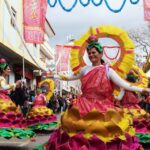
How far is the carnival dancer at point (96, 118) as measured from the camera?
5938mm

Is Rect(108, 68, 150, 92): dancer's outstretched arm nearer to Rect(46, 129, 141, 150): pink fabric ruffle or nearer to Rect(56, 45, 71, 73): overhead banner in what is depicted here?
Rect(46, 129, 141, 150): pink fabric ruffle

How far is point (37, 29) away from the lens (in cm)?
1969

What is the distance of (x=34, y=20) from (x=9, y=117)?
10391 mm

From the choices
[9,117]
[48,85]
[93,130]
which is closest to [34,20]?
[48,85]

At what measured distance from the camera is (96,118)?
609cm

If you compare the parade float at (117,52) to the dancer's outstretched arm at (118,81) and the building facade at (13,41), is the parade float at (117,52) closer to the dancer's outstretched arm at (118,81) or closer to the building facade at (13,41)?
the dancer's outstretched arm at (118,81)

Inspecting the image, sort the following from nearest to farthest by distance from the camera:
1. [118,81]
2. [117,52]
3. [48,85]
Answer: [118,81]
[117,52]
[48,85]

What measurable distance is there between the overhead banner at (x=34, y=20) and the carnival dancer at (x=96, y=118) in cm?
1298

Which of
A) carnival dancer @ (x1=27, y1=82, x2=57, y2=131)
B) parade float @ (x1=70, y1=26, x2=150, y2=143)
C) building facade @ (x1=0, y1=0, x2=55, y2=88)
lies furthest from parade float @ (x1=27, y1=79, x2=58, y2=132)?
parade float @ (x1=70, y1=26, x2=150, y2=143)

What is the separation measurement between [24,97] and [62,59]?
43.0ft

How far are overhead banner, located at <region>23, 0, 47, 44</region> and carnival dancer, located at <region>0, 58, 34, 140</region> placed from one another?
9532 mm

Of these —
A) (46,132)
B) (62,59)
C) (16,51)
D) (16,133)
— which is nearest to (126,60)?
(16,133)

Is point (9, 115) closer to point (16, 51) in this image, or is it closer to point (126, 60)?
point (126, 60)

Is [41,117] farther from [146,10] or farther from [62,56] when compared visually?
[62,56]
